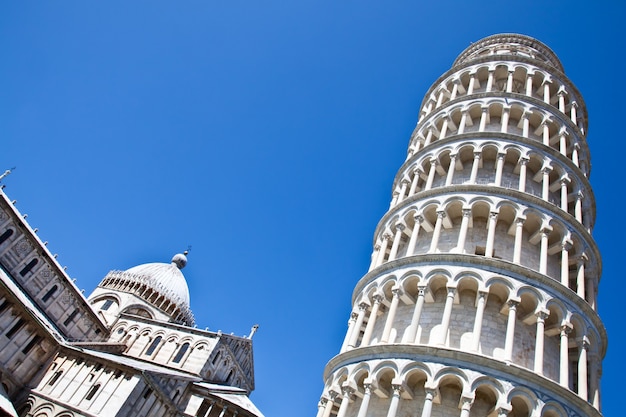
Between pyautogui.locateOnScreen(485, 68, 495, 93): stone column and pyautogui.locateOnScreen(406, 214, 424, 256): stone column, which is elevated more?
pyautogui.locateOnScreen(485, 68, 495, 93): stone column

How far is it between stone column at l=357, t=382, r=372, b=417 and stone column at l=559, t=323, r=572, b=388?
5163mm

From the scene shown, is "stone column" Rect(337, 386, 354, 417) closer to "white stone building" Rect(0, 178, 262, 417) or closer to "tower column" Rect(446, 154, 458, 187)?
"tower column" Rect(446, 154, 458, 187)

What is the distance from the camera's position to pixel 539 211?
16672 millimetres

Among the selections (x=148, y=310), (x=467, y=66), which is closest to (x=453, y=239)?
(x=467, y=66)

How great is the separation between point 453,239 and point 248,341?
25.8 meters

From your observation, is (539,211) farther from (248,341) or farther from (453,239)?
(248,341)

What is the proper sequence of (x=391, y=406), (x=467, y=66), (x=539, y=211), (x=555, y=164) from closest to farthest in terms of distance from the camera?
(x=391, y=406) < (x=539, y=211) < (x=555, y=164) < (x=467, y=66)

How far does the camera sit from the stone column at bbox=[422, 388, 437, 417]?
38.8 ft

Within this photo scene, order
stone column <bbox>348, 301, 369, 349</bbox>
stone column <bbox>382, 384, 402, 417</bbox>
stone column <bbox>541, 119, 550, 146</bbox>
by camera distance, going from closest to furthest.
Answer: stone column <bbox>382, 384, 402, 417</bbox> < stone column <bbox>348, 301, 369, 349</bbox> < stone column <bbox>541, 119, 550, 146</bbox>

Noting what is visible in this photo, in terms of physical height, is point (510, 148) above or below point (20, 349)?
above

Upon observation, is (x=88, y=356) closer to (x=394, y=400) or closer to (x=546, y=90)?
(x=394, y=400)

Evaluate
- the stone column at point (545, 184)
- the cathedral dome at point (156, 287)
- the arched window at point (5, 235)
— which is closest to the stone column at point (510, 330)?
the stone column at point (545, 184)

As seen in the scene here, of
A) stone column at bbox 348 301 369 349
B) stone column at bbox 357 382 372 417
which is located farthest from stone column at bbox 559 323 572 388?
stone column at bbox 348 301 369 349

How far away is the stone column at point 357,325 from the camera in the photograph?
16.0 meters
